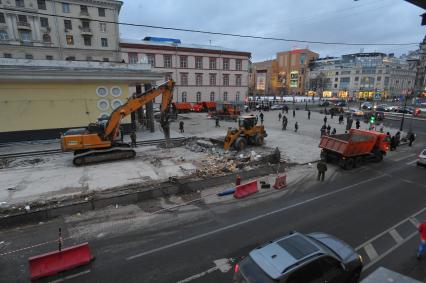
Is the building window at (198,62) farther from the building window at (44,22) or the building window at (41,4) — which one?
the building window at (41,4)

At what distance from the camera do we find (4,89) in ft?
67.6

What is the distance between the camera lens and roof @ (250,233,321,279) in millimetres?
5164

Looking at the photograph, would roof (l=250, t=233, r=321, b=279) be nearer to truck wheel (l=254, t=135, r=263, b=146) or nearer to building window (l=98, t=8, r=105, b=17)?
truck wheel (l=254, t=135, r=263, b=146)

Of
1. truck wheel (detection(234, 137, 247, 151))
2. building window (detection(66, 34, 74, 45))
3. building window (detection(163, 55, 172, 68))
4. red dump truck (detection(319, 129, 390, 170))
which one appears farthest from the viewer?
building window (detection(163, 55, 172, 68))

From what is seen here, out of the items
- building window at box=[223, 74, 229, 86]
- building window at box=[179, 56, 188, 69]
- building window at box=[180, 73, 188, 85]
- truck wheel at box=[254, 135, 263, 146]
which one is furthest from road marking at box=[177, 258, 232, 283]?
building window at box=[223, 74, 229, 86]

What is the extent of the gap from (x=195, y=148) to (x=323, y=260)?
15680mm

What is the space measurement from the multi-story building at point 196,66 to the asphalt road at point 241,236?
4178 cm

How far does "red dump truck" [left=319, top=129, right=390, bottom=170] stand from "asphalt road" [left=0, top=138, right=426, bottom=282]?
3150 mm

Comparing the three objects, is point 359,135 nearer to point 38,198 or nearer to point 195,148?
point 195,148

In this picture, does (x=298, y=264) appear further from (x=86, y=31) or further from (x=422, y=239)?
(x=86, y=31)

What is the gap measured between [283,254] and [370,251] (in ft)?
13.8

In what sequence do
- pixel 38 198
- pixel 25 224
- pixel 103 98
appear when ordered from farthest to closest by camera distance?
pixel 103 98, pixel 38 198, pixel 25 224

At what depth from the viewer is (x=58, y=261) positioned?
697 centimetres

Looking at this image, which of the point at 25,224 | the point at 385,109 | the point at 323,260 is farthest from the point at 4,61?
the point at 385,109
